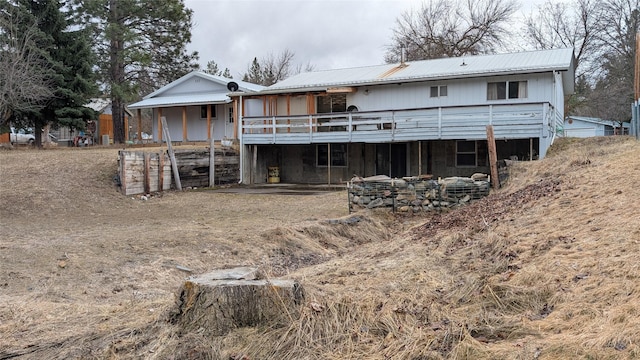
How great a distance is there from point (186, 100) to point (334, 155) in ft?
29.4

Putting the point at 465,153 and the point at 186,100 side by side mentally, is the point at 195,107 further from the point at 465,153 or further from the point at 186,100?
the point at 465,153

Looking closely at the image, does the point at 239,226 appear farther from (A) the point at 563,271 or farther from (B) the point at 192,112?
(B) the point at 192,112

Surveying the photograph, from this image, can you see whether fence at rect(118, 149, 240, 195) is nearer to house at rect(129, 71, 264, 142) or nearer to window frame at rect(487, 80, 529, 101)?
house at rect(129, 71, 264, 142)

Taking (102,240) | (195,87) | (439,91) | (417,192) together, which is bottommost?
(102,240)

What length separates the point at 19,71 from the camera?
64.3ft

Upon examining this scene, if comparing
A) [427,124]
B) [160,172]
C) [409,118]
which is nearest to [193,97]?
[160,172]

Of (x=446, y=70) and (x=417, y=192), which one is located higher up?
(x=446, y=70)

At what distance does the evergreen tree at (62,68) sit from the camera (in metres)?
22.1

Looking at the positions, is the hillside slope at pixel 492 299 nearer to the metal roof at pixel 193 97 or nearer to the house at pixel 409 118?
the house at pixel 409 118

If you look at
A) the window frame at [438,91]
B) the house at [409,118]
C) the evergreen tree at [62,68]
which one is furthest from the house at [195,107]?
the window frame at [438,91]

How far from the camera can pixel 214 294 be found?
356 cm

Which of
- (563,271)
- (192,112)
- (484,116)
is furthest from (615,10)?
(563,271)

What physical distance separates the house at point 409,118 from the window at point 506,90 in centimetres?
3

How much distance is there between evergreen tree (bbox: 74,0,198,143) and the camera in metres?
26.5
